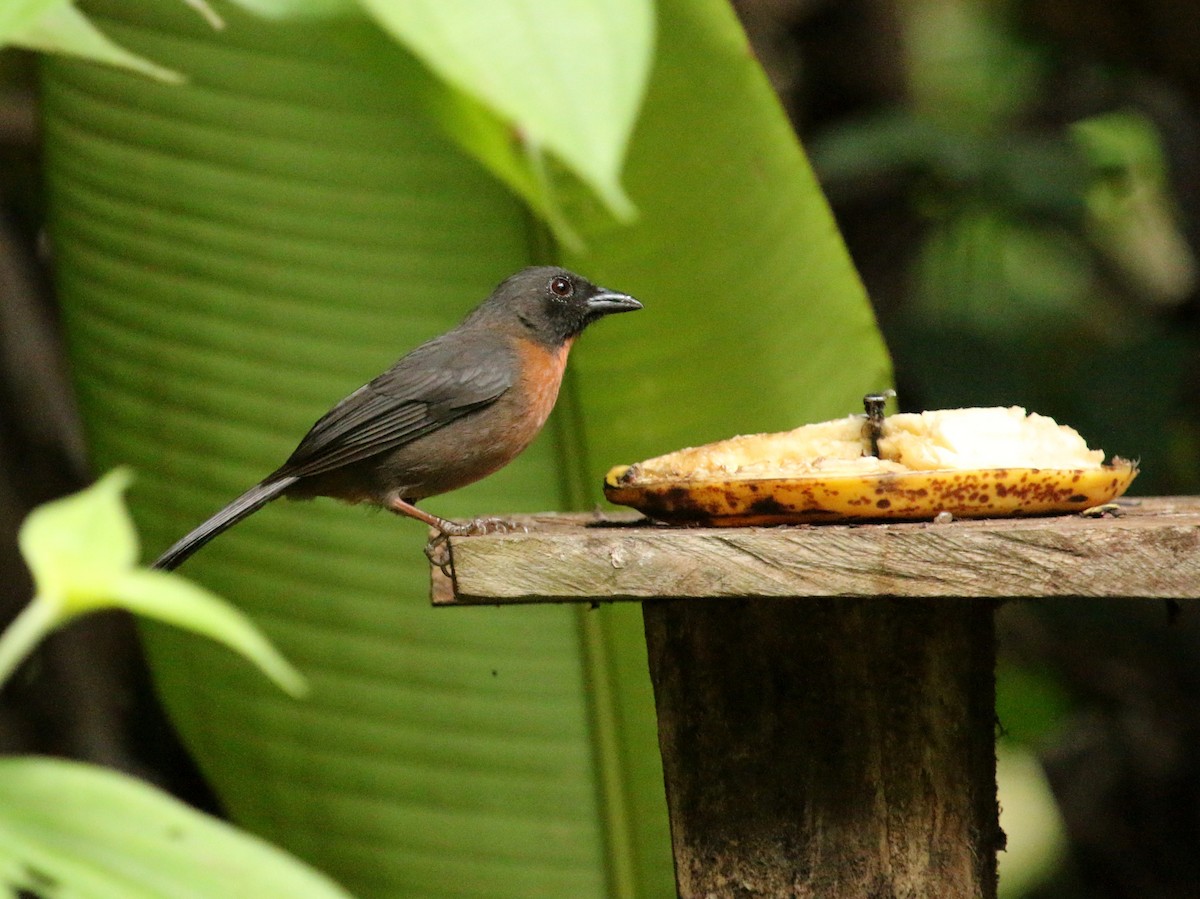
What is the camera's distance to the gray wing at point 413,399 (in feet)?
10.0

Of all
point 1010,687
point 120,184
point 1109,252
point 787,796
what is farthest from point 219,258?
point 1109,252

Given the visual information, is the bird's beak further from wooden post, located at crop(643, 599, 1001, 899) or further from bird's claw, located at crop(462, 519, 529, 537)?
wooden post, located at crop(643, 599, 1001, 899)

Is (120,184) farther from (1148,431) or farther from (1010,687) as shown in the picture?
(1010,687)

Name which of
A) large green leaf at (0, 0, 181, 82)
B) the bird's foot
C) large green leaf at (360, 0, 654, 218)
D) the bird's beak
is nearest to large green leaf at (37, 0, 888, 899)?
the bird's beak

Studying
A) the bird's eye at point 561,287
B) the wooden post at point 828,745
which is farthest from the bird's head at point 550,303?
the wooden post at point 828,745

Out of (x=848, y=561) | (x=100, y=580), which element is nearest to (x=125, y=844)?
(x=100, y=580)

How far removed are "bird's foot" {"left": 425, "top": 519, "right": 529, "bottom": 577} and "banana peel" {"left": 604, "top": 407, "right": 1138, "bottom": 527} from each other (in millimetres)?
227

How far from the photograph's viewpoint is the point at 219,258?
300cm

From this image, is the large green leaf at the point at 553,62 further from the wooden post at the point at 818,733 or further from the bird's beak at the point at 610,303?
the bird's beak at the point at 610,303

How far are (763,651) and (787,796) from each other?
234mm

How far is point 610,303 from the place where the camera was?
3.10 meters

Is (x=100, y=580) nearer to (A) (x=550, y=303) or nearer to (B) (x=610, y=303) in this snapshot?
(B) (x=610, y=303)

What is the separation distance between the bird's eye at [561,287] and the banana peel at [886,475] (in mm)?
926

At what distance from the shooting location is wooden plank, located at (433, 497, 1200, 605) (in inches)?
70.2
